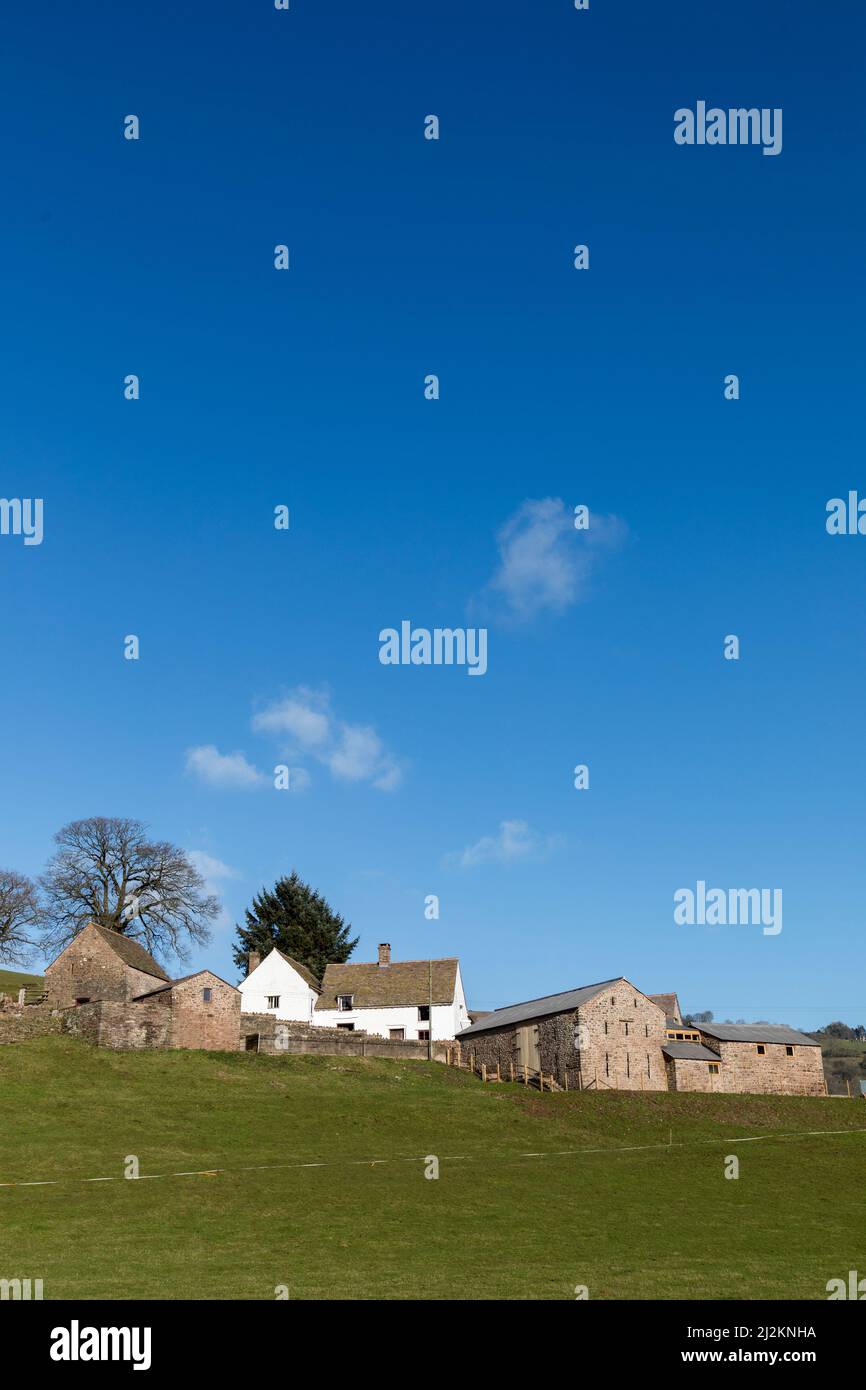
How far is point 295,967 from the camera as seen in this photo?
85.8m

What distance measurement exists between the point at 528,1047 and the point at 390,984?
20704mm

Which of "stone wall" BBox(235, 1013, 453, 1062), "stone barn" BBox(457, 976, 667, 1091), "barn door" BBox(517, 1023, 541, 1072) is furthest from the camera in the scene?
"barn door" BBox(517, 1023, 541, 1072)

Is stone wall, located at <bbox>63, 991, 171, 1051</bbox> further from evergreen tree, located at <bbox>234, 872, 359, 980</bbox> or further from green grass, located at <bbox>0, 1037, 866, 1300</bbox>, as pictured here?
evergreen tree, located at <bbox>234, 872, 359, 980</bbox>

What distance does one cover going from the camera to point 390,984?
84312 millimetres

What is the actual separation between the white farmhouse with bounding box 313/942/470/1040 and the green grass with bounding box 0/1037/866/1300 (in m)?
22.6

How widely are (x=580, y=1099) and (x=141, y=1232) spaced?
3595 centimetres

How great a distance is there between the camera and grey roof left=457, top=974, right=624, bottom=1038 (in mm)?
63375

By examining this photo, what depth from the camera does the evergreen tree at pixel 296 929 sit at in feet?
329

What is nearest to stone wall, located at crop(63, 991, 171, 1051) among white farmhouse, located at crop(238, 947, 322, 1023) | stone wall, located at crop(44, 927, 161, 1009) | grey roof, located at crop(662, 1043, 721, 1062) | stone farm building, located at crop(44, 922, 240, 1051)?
stone farm building, located at crop(44, 922, 240, 1051)

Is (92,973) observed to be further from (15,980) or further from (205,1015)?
(15,980)

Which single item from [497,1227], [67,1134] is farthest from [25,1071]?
[497,1227]

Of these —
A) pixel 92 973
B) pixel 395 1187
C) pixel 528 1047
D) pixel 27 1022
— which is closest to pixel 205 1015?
pixel 27 1022

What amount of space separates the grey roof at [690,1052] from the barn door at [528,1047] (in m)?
7.73
